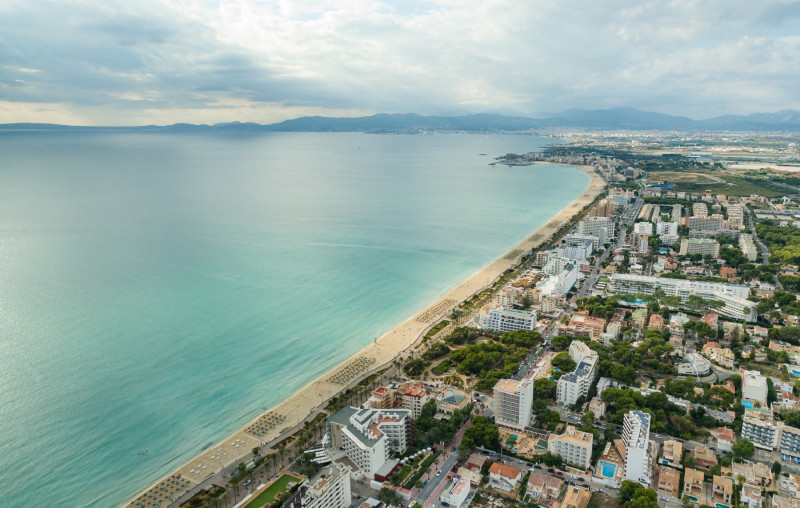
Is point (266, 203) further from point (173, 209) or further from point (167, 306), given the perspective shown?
point (167, 306)

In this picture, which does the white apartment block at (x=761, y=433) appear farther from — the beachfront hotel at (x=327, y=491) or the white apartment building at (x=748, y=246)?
the white apartment building at (x=748, y=246)

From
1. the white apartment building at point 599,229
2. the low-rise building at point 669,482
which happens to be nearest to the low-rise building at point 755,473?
the low-rise building at point 669,482

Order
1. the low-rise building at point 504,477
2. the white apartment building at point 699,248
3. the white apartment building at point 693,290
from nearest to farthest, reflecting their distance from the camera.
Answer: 1. the low-rise building at point 504,477
2. the white apartment building at point 693,290
3. the white apartment building at point 699,248

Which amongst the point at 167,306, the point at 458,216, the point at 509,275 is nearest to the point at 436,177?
the point at 458,216

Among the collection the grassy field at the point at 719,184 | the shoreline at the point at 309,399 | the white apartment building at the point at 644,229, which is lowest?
the shoreline at the point at 309,399

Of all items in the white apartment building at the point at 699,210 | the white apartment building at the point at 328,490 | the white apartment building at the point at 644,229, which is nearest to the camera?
the white apartment building at the point at 328,490

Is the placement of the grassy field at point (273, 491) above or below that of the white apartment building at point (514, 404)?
below

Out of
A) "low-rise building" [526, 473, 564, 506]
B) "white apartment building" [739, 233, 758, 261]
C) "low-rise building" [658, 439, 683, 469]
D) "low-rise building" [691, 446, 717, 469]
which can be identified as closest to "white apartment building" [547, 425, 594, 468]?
"low-rise building" [526, 473, 564, 506]

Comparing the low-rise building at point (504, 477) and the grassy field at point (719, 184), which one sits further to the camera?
the grassy field at point (719, 184)
